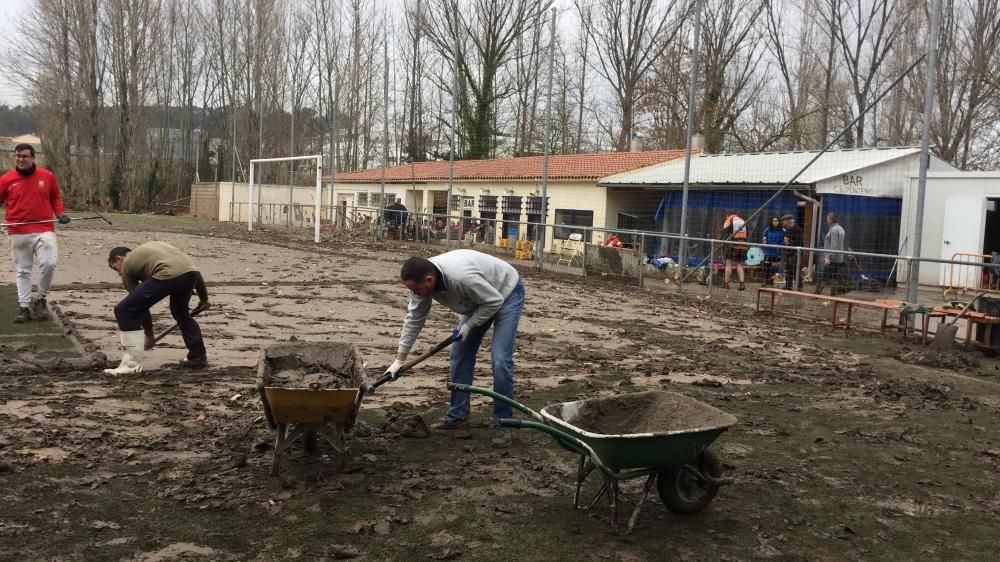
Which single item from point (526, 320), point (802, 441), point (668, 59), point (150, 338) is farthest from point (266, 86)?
point (802, 441)

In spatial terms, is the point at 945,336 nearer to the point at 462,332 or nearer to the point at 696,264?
the point at 696,264

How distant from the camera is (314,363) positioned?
5.83m

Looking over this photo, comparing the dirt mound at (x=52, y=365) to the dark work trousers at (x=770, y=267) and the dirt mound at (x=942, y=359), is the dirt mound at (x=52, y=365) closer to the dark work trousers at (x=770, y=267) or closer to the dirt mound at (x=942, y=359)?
the dirt mound at (x=942, y=359)

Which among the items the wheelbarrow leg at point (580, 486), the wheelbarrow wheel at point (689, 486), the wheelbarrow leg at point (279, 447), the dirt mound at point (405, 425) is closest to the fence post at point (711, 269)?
the dirt mound at point (405, 425)

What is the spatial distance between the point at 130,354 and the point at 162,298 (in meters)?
0.57

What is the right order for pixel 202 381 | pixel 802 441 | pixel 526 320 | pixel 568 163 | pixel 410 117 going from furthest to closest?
pixel 410 117 → pixel 568 163 → pixel 526 320 → pixel 202 381 → pixel 802 441

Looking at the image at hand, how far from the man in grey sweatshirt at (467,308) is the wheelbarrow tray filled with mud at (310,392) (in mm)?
472

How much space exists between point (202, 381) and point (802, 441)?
5030 mm

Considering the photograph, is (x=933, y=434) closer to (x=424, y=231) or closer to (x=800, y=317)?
(x=800, y=317)

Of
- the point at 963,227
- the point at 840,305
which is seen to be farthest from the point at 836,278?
the point at 963,227

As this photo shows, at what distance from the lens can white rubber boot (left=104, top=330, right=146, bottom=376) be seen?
7.18 meters

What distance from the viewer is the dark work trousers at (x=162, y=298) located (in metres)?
7.09

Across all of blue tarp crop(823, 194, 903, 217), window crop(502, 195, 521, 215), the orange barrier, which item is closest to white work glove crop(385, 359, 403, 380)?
the orange barrier

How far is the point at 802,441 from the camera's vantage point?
6.23 metres
